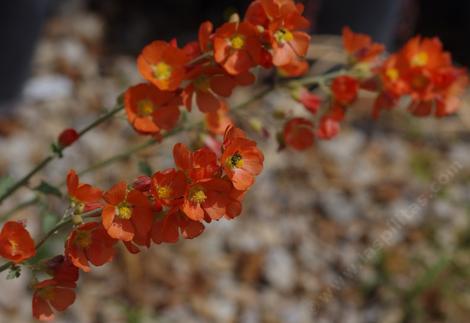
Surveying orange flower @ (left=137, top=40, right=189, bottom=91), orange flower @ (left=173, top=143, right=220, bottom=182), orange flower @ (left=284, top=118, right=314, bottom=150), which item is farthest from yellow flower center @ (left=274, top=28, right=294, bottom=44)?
orange flower @ (left=284, top=118, right=314, bottom=150)

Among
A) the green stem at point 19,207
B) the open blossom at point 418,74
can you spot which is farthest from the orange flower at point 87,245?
the open blossom at point 418,74

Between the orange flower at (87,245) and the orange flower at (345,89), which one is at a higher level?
the orange flower at (87,245)

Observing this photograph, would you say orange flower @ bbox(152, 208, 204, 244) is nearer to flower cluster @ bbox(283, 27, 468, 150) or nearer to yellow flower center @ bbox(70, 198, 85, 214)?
yellow flower center @ bbox(70, 198, 85, 214)

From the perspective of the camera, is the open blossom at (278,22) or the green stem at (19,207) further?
the green stem at (19,207)

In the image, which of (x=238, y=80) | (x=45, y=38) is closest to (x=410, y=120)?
(x=45, y=38)

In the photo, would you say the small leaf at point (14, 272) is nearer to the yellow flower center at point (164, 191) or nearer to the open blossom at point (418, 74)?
the yellow flower center at point (164, 191)

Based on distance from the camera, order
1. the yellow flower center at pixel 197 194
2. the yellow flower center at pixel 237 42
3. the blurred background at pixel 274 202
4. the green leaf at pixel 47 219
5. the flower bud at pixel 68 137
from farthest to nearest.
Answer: the blurred background at pixel 274 202 < the green leaf at pixel 47 219 < the flower bud at pixel 68 137 < the yellow flower center at pixel 237 42 < the yellow flower center at pixel 197 194
